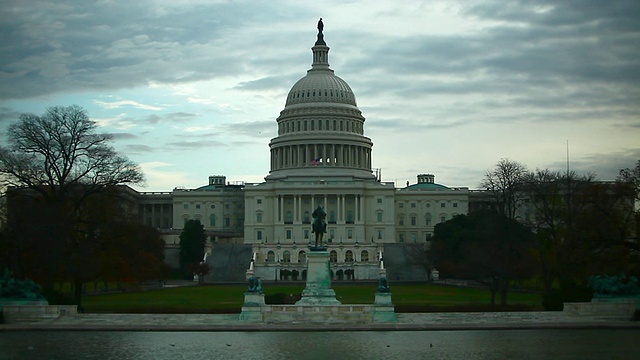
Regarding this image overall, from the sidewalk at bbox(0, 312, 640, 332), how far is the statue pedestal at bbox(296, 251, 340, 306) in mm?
3667

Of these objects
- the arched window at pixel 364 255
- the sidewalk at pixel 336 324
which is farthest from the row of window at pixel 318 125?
the sidewalk at pixel 336 324

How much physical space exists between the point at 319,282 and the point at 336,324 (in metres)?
5.54

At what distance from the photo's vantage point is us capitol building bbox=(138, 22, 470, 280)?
149 metres

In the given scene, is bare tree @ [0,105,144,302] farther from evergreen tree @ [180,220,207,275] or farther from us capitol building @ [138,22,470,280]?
us capitol building @ [138,22,470,280]

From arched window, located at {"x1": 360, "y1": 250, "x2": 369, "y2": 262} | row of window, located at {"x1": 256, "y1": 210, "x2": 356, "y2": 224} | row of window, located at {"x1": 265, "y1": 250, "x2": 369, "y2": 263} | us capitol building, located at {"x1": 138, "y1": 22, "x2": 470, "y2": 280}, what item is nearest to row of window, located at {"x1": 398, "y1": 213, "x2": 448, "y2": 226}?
us capitol building, located at {"x1": 138, "y1": 22, "x2": 470, "y2": 280}

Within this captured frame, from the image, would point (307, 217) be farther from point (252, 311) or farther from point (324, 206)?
point (252, 311)

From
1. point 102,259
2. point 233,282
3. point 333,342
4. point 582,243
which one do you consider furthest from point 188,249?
point 333,342

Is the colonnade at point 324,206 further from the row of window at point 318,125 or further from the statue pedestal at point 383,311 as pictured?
the statue pedestal at point 383,311

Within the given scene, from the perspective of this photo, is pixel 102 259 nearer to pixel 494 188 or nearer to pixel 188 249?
pixel 494 188

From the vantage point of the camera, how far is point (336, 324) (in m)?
49.1

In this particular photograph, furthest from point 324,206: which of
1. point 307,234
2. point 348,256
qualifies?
point 348,256

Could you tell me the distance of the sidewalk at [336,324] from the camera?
47219mm

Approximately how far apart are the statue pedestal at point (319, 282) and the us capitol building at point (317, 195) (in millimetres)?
86602

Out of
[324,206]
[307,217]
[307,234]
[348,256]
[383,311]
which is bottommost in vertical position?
[383,311]
